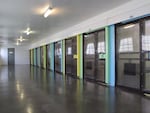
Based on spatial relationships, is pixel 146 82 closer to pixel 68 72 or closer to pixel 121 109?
pixel 121 109

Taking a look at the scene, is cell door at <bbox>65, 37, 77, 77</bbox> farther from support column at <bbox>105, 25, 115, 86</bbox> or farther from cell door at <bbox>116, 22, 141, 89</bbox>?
cell door at <bbox>116, 22, 141, 89</bbox>

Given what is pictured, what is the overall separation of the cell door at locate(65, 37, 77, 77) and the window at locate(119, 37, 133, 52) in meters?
4.24

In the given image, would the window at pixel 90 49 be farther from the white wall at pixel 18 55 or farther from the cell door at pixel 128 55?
the white wall at pixel 18 55

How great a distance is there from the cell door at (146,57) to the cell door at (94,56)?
2383 millimetres

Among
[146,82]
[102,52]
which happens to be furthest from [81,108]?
[102,52]

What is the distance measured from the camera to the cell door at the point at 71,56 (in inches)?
425

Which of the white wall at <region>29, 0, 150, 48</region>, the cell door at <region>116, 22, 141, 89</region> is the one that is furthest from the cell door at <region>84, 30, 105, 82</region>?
the cell door at <region>116, 22, 141, 89</region>

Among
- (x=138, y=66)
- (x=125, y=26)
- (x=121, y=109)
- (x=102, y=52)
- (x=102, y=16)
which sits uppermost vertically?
(x=102, y=16)

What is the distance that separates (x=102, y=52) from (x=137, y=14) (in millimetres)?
2692

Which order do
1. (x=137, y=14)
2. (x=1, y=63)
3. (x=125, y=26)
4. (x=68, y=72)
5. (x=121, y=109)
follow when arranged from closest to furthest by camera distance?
(x=121, y=109), (x=137, y=14), (x=125, y=26), (x=68, y=72), (x=1, y=63)

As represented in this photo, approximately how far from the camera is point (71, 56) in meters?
11.4

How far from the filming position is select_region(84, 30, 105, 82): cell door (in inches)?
318

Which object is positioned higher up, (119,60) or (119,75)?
(119,60)

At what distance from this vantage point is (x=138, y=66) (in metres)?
6.04
